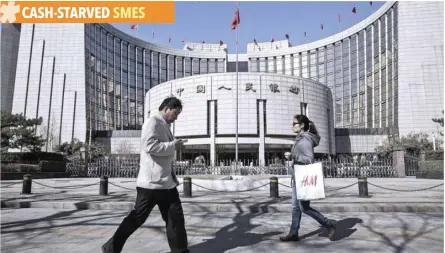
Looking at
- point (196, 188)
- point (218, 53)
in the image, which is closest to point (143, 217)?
point (196, 188)

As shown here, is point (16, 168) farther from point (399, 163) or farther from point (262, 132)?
point (262, 132)

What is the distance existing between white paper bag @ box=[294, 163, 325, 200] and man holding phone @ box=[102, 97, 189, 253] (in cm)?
197

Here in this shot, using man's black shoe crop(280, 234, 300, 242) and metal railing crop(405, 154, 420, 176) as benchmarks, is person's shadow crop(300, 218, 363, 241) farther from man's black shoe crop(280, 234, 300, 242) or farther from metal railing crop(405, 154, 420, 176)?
metal railing crop(405, 154, 420, 176)

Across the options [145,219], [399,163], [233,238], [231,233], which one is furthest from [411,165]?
[145,219]

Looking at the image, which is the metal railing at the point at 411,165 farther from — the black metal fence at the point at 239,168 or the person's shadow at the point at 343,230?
the person's shadow at the point at 343,230

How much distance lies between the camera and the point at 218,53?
90.1 metres

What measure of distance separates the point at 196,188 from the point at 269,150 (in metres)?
49.6

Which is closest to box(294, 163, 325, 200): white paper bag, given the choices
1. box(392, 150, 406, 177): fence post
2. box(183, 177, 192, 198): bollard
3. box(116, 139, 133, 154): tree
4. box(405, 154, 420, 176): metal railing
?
box(183, 177, 192, 198): bollard

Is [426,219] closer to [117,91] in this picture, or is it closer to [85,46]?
[85,46]

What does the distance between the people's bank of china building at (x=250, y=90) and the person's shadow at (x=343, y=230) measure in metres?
46.2

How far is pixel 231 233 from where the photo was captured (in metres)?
5.61

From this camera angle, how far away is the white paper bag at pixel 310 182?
15.3 feet

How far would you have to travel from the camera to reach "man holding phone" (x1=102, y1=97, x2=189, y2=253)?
3.53 metres

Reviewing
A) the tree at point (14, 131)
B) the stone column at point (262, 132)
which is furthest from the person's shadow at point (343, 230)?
the stone column at point (262, 132)
